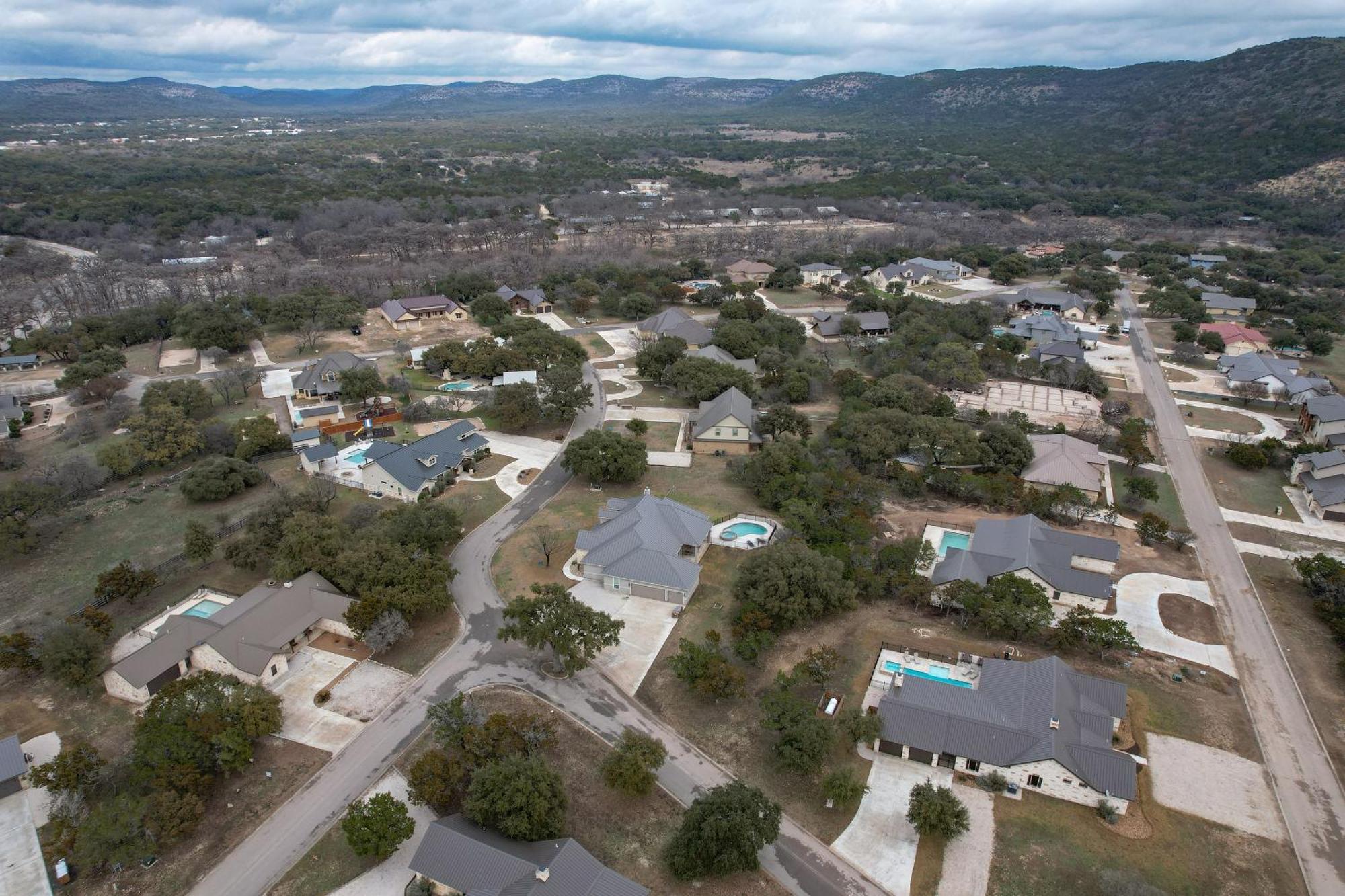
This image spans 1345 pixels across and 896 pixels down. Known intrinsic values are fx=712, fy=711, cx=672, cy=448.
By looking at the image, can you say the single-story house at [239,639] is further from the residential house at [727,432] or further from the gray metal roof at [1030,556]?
the gray metal roof at [1030,556]

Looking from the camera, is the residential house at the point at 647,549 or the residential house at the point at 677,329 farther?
the residential house at the point at 677,329

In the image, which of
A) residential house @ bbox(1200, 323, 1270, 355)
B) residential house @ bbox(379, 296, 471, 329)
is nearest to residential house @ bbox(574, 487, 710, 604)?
residential house @ bbox(379, 296, 471, 329)

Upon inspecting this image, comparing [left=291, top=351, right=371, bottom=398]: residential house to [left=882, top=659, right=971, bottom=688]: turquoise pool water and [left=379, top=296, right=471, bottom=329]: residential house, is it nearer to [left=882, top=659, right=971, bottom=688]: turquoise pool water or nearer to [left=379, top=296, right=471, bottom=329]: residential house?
[left=379, top=296, right=471, bottom=329]: residential house

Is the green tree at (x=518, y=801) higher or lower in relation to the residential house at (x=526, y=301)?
higher

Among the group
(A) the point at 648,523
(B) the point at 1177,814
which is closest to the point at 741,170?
(A) the point at 648,523

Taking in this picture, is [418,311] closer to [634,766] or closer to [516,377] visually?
[516,377]

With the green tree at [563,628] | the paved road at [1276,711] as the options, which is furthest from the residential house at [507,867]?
the paved road at [1276,711]
